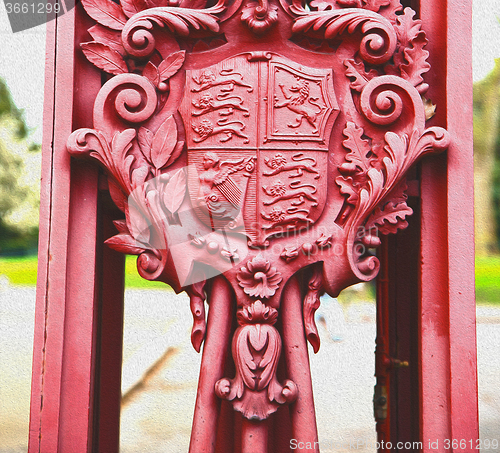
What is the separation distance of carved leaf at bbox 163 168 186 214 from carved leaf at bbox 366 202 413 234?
389mm

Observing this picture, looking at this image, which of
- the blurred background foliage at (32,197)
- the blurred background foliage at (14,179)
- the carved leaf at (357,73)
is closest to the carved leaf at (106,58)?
the carved leaf at (357,73)

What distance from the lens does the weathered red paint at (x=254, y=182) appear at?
3.53 ft

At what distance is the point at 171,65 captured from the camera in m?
1.12

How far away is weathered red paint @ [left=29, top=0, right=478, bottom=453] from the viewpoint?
42.4 inches

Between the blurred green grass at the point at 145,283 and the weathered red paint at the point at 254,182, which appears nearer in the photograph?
the weathered red paint at the point at 254,182

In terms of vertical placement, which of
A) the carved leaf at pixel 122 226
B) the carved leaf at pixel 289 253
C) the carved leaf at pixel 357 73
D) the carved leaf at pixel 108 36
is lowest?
the carved leaf at pixel 289 253

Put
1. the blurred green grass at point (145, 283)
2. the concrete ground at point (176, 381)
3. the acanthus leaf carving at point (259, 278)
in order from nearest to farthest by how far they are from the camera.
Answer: the acanthus leaf carving at point (259, 278), the concrete ground at point (176, 381), the blurred green grass at point (145, 283)

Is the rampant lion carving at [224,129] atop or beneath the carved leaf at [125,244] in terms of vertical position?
atop

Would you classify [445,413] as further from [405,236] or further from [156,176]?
[156,176]

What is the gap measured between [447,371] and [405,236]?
0.47 m

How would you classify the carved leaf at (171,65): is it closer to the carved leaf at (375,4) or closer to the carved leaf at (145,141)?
the carved leaf at (145,141)

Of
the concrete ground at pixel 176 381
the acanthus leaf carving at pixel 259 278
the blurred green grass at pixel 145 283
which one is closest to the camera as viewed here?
the acanthus leaf carving at pixel 259 278

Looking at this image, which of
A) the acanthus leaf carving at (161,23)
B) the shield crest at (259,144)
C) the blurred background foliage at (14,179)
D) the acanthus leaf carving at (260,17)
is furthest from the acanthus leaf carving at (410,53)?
the blurred background foliage at (14,179)

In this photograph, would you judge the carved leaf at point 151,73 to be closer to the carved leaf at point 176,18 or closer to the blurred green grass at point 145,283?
the carved leaf at point 176,18
